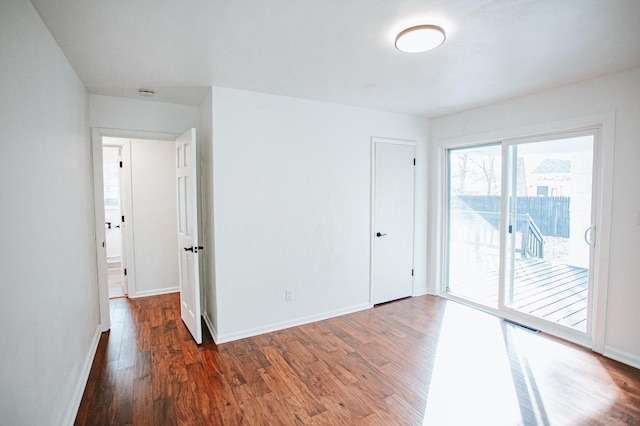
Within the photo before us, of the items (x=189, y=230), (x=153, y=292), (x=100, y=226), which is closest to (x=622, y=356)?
(x=189, y=230)

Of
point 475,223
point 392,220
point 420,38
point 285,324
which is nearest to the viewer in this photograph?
point 420,38

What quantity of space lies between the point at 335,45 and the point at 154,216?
3.69 metres

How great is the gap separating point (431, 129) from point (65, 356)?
4.52 m

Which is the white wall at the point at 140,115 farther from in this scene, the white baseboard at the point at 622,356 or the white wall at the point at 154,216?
the white baseboard at the point at 622,356

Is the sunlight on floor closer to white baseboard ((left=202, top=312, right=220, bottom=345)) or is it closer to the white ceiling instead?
white baseboard ((left=202, top=312, right=220, bottom=345))

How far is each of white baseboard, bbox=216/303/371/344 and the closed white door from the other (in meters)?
0.38

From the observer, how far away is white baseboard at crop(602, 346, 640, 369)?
2.65 meters

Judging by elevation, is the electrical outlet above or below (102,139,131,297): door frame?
below

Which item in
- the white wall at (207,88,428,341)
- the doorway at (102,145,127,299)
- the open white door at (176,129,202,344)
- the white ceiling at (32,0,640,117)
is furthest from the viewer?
the doorway at (102,145,127,299)

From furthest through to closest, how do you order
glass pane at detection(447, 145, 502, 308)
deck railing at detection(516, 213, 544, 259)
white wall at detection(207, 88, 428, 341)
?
glass pane at detection(447, 145, 502, 308)
deck railing at detection(516, 213, 544, 259)
white wall at detection(207, 88, 428, 341)

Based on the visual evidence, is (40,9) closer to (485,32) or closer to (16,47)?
(16,47)

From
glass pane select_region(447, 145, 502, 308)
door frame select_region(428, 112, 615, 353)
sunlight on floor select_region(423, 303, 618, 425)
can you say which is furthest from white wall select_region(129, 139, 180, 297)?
door frame select_region(428, 112, 615, 353)

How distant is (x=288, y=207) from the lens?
3.45 m

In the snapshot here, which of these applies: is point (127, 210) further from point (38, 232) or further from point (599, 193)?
point (599, 193)
